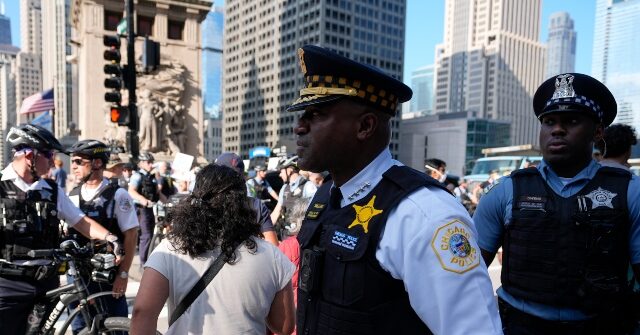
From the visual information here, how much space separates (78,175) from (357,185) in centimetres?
370

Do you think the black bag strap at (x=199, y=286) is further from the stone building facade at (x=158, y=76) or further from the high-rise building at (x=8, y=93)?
the high-rise building at (x=8, y=93)

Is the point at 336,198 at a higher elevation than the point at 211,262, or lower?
higher

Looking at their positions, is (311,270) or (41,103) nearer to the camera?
(311,270)

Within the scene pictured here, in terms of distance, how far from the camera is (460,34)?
183 m

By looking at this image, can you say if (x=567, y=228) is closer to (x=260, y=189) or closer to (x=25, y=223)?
(x=25, y=223)

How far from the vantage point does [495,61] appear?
163375 mm

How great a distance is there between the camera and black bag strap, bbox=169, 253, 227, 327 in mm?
2338

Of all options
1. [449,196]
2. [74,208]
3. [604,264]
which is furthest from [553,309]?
[74,208]

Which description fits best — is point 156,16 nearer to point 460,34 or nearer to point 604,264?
point 604,264

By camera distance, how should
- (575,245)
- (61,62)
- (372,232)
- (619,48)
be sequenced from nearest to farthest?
1. (372,232)
2. (575,245)
3. (61,62)
4. (619,48)

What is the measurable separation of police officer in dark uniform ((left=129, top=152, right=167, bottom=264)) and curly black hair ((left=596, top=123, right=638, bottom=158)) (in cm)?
694

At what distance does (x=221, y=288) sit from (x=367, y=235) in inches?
48.7

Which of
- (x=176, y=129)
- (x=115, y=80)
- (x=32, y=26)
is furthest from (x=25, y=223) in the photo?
(x=32, y=26)

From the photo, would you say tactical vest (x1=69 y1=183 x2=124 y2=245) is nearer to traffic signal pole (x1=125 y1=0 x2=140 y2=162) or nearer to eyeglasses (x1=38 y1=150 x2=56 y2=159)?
eyeglasses (x1=38 y1=150 x2=56 y2=159)
